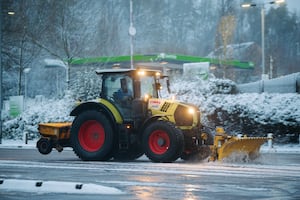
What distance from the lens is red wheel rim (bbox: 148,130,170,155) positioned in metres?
15.7

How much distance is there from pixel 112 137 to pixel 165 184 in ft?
18.2

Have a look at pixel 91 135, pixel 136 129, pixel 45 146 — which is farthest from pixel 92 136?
pixel 45 146

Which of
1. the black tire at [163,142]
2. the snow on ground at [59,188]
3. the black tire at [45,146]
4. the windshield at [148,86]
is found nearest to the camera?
the snow on ground at [59,188]

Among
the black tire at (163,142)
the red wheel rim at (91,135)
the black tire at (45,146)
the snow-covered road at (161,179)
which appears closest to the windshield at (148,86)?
the black tire at (163,142)

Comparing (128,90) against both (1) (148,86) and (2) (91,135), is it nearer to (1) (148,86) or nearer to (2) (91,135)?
(1) (148,86)

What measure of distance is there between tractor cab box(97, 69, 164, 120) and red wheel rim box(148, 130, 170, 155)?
848 mm

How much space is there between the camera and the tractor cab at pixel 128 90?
16.4 meters

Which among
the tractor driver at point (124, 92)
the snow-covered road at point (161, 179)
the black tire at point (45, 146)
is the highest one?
the tractor driver at point (124, 92)

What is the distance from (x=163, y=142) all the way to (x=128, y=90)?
191cm

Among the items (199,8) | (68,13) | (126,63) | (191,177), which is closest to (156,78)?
(191,177)

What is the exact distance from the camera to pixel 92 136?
17016 millimetres

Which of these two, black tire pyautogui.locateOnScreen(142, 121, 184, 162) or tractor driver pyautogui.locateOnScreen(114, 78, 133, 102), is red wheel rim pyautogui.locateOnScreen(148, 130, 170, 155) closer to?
black tire pyautogui.locateOnScreen(142, 121, 184, 162)

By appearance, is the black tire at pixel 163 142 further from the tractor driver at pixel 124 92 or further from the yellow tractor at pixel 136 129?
the tractor driver at pixel 124 92

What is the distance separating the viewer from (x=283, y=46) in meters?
104
